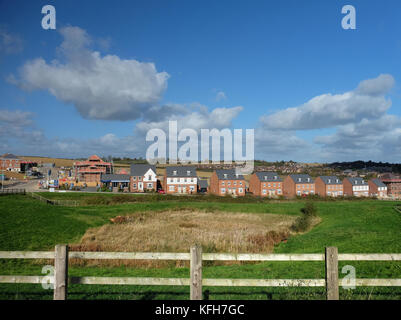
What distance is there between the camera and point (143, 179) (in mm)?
83188

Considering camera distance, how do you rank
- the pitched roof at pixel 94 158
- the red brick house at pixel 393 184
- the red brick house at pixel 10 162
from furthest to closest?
1. the red brick house at pixel 10 162
2. the red brick house at pixel 393 184
3. the pitched roof at pixel 94 158

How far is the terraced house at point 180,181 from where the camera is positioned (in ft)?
264

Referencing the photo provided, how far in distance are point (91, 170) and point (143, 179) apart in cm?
1985

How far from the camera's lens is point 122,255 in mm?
6848

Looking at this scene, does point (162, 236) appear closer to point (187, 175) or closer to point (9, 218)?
point (9, 218)

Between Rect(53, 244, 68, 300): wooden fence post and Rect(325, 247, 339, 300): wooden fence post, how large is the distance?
20.8 ft

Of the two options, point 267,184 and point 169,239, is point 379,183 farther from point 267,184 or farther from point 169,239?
point 169,239

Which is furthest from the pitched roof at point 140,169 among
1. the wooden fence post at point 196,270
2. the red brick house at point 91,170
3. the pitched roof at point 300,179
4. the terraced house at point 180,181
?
the wooden fence post at point 196,270

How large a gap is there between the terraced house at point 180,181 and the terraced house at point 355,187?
5174 centimetres

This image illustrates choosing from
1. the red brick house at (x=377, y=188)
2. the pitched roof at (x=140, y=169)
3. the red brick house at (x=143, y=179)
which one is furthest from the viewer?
the red brick house at (x=377, y=188)

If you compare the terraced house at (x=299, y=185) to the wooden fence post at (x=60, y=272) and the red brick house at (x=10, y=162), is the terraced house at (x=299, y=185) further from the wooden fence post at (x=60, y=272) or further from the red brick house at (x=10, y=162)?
the red brick house at (x=10, y=162)

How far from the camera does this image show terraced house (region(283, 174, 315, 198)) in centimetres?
8312
